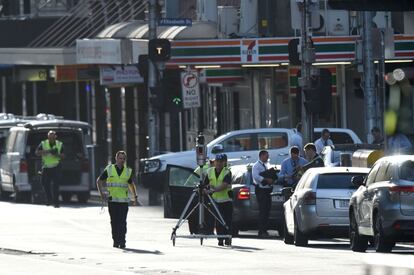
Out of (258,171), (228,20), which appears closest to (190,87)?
(228,20)

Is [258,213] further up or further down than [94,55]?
further down

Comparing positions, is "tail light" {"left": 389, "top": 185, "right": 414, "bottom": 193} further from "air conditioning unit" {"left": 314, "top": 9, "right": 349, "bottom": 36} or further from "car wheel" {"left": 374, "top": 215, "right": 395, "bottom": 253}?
"air conditioning unit" {"left": 314, "top": 9, "right": 349, "bottom": 36}

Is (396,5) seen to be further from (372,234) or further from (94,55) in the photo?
(94,55)

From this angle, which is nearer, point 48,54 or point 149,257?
point 149,257

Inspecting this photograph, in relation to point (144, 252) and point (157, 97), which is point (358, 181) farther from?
point (157, 97)

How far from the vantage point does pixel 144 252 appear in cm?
2386

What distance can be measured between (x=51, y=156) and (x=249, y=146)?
5196 millimetres

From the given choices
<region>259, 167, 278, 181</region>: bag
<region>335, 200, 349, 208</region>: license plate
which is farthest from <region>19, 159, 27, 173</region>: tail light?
<region>335, 200, 349, 208</region>: license plate

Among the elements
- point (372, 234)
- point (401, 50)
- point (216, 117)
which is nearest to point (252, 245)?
point (372, 234)

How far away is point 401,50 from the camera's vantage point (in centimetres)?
4066

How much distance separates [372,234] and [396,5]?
12.2 feet

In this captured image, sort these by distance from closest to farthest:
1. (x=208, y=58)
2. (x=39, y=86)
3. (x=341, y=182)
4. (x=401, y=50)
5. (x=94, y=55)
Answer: (x=341, y=182) < (x=401, y=50) < (x=208, y=58) < (x=94, y=55) < (x=39, y=86)

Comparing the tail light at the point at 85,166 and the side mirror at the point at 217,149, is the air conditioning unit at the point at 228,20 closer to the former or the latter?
the tail light at the point at 85,166

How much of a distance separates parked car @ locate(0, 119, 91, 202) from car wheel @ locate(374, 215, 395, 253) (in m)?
20.3
